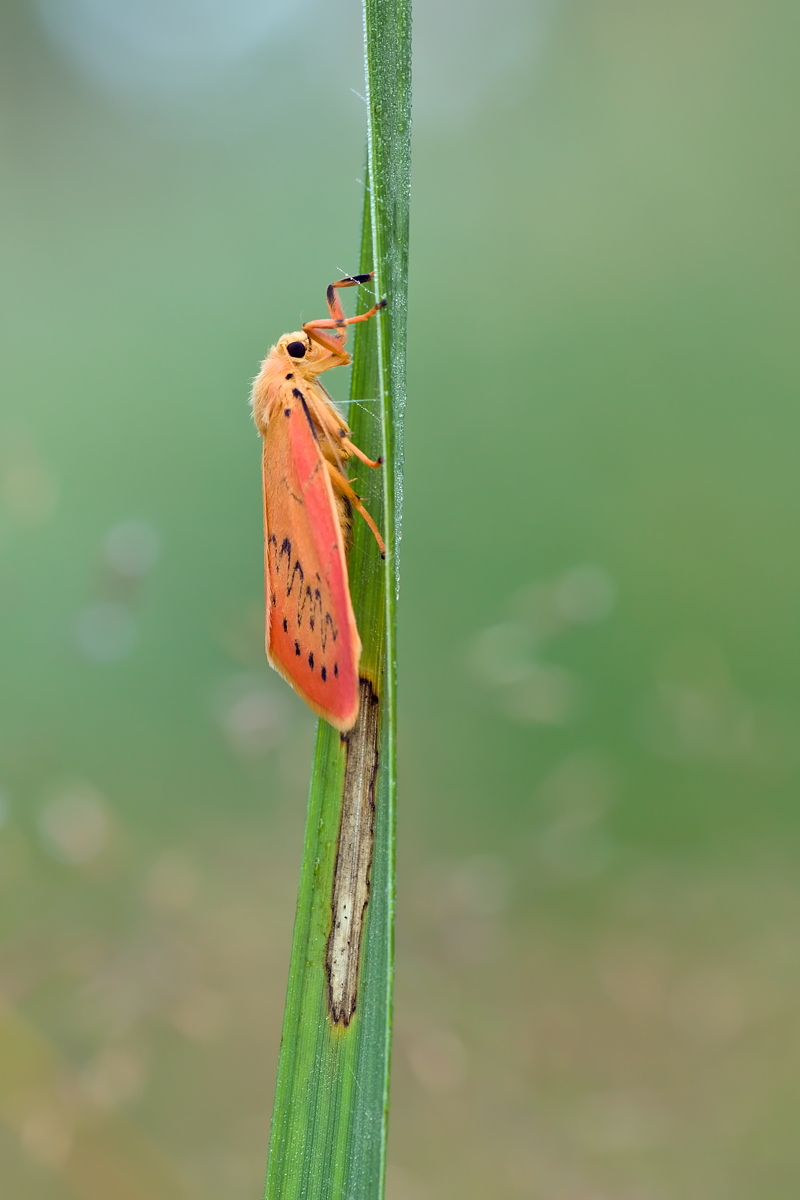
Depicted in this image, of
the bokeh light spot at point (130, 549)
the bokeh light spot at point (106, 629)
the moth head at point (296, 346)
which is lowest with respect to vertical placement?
the bokeh light spot at point (106, 629)

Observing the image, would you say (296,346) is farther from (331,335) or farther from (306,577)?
(306,577)

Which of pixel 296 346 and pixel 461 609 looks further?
pixel 461 609

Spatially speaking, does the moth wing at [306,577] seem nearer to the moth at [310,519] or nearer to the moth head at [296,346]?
the moth at [310,519]

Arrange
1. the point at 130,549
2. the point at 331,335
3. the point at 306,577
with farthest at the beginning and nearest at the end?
1. the point at 130,549
2. the point at 331,335
3. the point at 306,577

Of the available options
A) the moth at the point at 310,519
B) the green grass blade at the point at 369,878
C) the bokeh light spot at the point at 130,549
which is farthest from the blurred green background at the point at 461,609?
the green grass blade at the point at 369,878

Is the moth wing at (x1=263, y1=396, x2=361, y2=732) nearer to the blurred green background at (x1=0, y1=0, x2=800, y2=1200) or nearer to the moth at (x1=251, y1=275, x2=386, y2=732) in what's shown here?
the moth at (x1=251, y1=275, x2=386, y2=732)

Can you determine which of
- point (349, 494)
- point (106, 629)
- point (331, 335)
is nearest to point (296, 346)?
point (331, 335)
